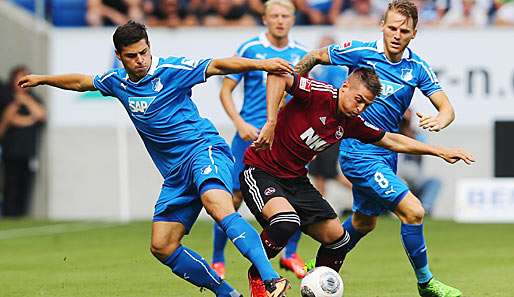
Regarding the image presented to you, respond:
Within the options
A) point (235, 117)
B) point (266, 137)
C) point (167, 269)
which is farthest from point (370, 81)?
point (167, 269)

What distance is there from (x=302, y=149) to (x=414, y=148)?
84 centimetres

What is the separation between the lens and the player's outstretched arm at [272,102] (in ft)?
26.8

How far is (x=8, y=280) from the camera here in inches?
425

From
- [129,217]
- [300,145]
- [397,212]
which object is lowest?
[129,217]

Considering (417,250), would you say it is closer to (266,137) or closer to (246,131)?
(266,137)

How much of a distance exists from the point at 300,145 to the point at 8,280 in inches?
A: 141

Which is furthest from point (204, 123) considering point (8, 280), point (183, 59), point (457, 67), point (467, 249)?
point (457, 67)

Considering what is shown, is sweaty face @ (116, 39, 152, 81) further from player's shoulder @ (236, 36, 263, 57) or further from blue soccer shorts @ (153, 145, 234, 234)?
player's shoulder @ (236, 36, 263, 57)

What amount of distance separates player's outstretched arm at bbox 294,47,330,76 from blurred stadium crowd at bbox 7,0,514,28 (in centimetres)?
1127

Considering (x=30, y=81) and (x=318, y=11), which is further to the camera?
(x=318, y=11)

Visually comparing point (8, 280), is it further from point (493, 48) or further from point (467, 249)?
point (493, 48)

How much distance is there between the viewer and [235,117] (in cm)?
1104

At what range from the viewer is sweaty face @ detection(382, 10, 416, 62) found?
9266 mm

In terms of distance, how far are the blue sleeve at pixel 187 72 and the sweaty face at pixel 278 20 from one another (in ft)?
10.00
